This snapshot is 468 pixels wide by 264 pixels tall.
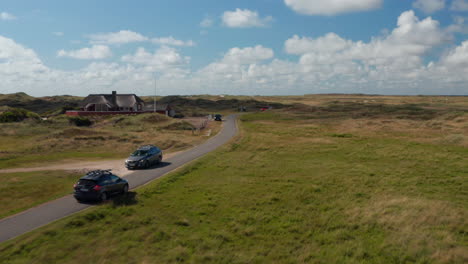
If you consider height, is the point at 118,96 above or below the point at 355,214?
above

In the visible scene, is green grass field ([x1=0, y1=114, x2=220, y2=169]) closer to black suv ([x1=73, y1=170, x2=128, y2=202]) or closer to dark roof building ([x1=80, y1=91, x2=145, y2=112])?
black suv ([x1=73, y1=170, x2=128, y2=202])

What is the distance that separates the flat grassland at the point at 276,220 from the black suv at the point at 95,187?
2.78 feet

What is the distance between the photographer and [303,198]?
22.2 metres

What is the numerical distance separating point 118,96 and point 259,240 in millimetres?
94327

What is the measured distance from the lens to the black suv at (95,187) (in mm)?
20234

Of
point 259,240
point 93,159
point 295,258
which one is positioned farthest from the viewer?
point 93,159

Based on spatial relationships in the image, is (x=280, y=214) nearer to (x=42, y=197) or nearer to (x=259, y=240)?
(x=259, y=240)

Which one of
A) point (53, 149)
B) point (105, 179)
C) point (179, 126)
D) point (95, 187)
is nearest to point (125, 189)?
point (105, 179)

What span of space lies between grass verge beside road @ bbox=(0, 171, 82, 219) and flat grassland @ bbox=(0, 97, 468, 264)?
199 inches

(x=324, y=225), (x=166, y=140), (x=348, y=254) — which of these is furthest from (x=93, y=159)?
(x=348, y=254)

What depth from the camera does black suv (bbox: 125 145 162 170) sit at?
101ft

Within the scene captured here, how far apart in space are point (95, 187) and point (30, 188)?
24.3ft

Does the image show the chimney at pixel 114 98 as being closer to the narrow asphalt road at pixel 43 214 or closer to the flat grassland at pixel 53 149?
the flat grassland at pixel 53 149

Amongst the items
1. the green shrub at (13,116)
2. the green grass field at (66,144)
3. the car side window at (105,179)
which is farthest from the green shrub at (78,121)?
the car side window at (105,179)
